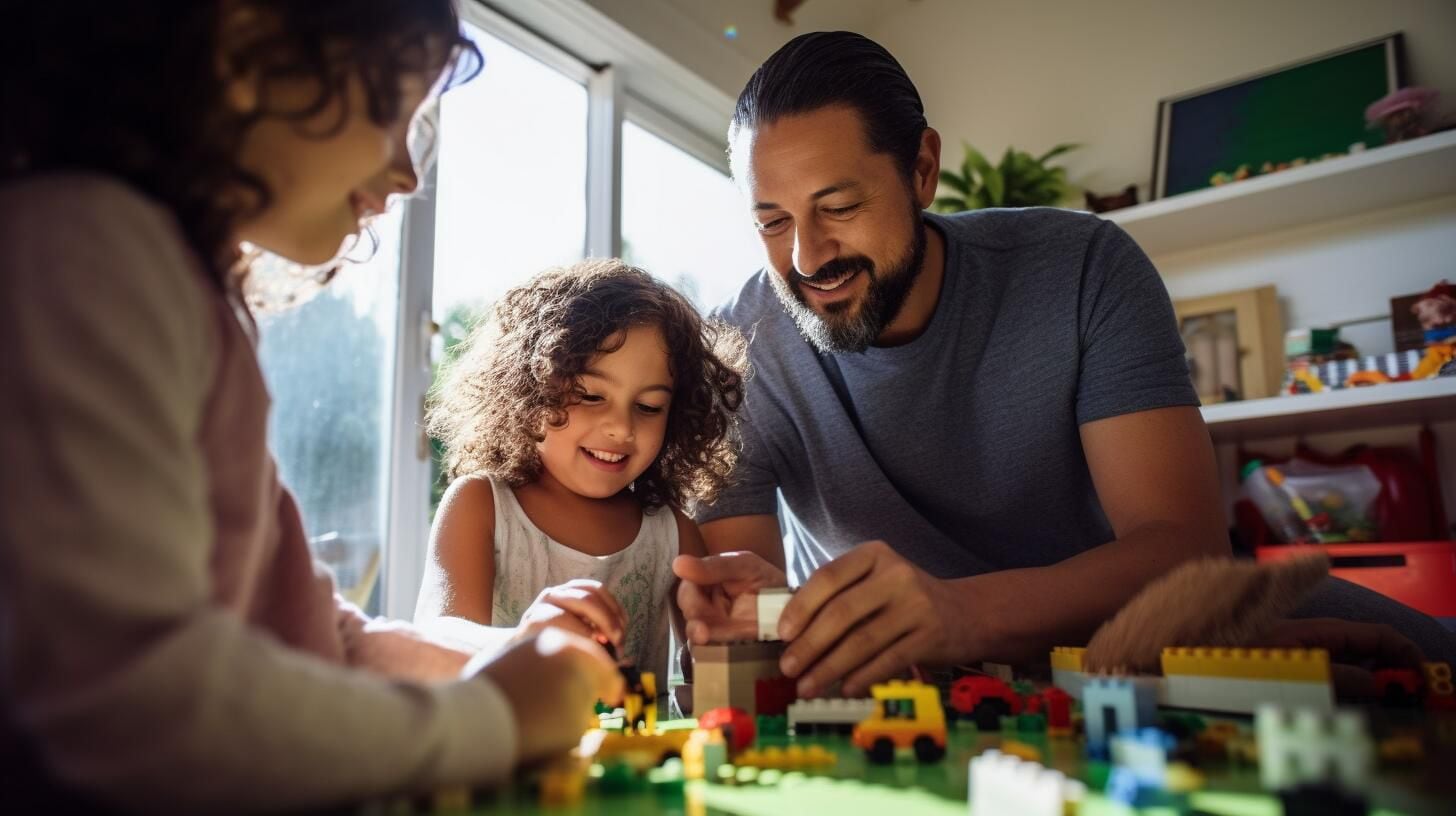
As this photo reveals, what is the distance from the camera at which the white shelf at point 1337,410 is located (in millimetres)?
1938

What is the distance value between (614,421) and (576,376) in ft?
0.29

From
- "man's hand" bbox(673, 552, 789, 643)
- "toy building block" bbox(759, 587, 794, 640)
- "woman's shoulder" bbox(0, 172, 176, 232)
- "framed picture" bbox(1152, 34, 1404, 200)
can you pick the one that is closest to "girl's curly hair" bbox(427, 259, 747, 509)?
"man's hand" bbox(673, 552, 789, 643)

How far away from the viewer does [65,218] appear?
0.40 meters

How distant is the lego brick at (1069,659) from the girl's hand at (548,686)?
0.48m

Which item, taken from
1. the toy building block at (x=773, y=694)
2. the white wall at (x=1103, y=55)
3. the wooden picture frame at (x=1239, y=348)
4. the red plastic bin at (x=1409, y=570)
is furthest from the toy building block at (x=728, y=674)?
the white wall at (x=1103, y=55)

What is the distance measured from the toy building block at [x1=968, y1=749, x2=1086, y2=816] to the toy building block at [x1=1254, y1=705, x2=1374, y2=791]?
0.09m

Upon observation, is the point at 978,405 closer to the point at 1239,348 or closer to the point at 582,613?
the point at 582,613

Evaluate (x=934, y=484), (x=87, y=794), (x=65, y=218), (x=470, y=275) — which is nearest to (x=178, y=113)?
(x=65, y=218)

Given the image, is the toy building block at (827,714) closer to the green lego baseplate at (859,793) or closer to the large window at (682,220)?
the green lego baseplate at (859,793)

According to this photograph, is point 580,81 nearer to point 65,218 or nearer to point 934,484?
point 934,484

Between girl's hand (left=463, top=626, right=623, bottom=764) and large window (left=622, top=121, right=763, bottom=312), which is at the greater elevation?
large window (left=622, top=121, right=763, bottom=312)

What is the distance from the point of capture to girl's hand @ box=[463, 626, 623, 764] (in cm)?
48

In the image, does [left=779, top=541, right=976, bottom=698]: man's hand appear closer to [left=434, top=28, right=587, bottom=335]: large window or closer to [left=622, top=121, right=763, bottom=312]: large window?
[left=434, top=28, right=587, bottom=335]: large window

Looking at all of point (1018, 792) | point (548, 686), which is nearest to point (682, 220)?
point (548, 686)
